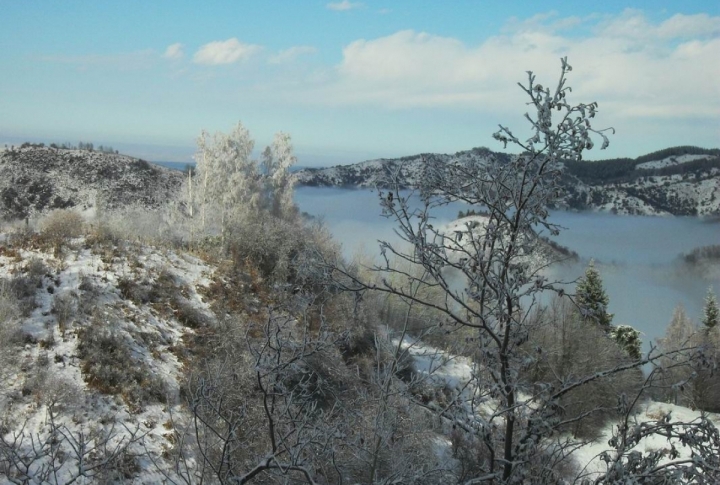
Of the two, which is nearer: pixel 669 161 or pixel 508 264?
pixel 508 264

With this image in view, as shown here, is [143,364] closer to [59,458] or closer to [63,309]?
[63,309]

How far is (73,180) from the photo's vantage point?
63.6 metres

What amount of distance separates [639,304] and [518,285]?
3283 inches

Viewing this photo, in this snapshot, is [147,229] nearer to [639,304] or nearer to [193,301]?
[193,301]

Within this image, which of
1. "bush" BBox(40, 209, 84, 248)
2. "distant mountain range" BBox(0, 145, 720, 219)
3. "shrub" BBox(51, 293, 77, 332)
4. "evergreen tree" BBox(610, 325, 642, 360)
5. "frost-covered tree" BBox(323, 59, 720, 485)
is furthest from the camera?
"distant mountain range" BBox(0, 145, 720, 219)

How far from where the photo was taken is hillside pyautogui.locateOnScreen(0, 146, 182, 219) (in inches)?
2307

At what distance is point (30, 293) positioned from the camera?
13484 mm

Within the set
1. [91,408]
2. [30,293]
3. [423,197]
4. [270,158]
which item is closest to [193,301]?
[30,293]

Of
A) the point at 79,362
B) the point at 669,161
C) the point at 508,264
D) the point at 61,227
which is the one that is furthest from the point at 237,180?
the point at 669,161

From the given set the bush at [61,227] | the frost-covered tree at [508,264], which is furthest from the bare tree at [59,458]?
the bush at [61,227]

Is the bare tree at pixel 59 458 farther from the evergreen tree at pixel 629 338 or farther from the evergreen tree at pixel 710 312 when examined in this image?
the evergreen tree at pixel 710 312

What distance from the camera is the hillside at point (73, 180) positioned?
192 feet

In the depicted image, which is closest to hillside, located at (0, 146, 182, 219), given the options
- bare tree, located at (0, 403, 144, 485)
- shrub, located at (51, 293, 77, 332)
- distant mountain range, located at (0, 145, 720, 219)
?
distant mountain range, located at (0, 145, 720, 219)

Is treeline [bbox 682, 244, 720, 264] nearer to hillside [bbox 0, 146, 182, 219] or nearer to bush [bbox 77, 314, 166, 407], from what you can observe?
hillside [bbox 0, 146, 182, 219]
